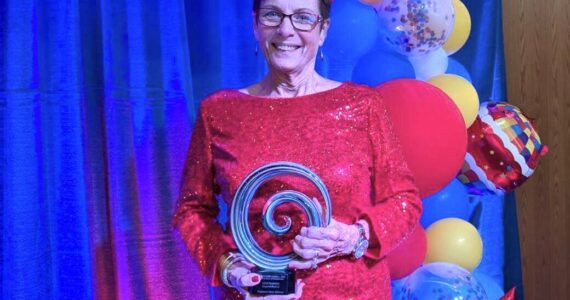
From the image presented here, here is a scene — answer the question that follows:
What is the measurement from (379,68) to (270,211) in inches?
35.8

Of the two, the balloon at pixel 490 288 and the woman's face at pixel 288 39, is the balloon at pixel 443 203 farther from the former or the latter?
the woman's face at pixel 288 39

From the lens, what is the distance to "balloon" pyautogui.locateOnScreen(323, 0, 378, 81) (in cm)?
207

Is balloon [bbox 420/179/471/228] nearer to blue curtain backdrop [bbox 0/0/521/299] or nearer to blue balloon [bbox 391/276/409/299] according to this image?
blue balloon [bbox 391/276/409/299]

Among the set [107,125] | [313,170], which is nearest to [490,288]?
[313,170]

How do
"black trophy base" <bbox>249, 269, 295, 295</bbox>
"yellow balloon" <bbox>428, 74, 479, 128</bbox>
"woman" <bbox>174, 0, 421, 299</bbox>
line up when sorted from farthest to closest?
1. "yellow balloon" <bbox>428, 74, 479, 128</bbox>
2. "woman" <bbox>174, 0, 421, 299</bbox>
3. "black trophy base" <bbox>249, 269, 295, 295</bbox>

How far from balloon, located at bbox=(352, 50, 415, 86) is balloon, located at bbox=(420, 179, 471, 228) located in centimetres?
47

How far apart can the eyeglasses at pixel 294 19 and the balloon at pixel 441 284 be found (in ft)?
3.17

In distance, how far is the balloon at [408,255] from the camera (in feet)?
6.59

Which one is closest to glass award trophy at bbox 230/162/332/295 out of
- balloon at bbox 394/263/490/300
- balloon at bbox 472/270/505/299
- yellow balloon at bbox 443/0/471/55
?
balloon at bbox 394/263/490/300

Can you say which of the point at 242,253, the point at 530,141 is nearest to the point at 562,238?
the point at 530,141

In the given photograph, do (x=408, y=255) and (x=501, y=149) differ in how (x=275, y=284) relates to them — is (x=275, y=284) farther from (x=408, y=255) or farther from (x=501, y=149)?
(x=501, y=149)

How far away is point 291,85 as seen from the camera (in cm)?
160

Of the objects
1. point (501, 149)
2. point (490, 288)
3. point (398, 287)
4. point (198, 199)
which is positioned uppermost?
point (198, 199)

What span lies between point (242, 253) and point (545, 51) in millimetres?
2415
